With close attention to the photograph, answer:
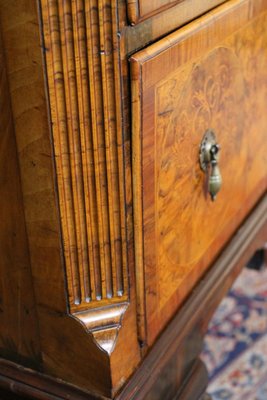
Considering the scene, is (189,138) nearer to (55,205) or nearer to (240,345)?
(55,205)

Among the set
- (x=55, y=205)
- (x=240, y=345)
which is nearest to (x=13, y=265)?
(x=55, y=205)

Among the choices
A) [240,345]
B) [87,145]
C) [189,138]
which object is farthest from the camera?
[240,345]

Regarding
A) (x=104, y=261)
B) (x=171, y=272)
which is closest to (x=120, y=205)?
(x=104, y=261)

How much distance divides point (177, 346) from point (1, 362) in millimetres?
188

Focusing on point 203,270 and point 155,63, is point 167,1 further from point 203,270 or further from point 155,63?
point 203,270

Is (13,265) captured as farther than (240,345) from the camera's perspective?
No

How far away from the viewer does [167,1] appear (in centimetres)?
58

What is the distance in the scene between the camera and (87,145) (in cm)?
55

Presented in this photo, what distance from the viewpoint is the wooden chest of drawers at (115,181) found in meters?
0.52

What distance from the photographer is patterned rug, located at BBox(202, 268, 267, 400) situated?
1.07 meters

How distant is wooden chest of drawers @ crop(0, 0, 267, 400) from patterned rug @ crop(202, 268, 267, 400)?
28cm

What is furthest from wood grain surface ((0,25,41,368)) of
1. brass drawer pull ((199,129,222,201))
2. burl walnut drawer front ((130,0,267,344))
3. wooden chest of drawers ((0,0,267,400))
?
brass drawer pull ((199,129,222,201))

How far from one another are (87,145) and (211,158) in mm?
210

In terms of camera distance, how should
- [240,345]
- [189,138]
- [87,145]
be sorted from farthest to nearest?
[240,345]
[189,138]
[87,145]
